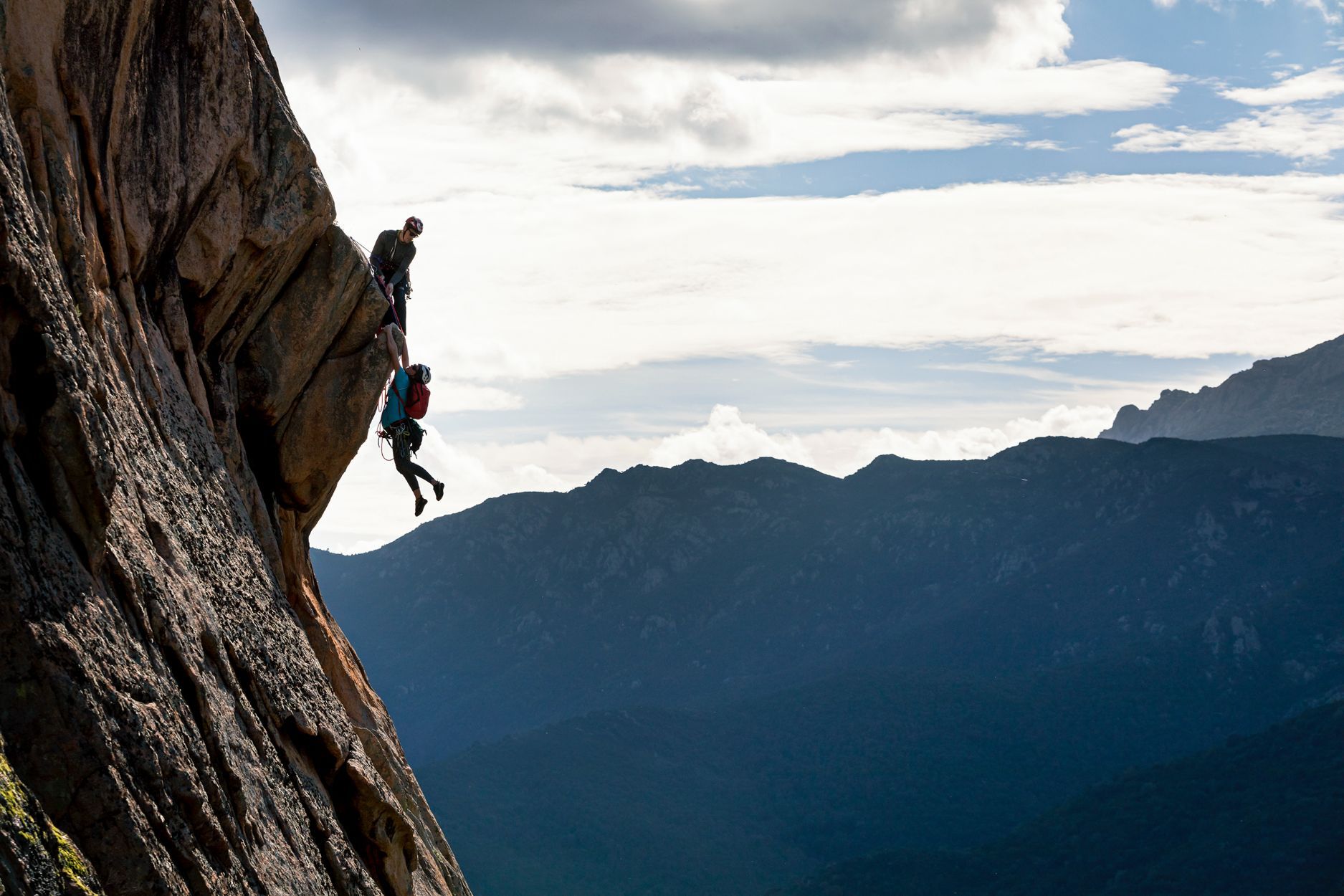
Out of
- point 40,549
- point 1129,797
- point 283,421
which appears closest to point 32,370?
point 40,549

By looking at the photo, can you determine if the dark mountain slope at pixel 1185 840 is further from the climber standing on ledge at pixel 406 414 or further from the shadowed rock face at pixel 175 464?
the shadowed rock face at pixel 175 464

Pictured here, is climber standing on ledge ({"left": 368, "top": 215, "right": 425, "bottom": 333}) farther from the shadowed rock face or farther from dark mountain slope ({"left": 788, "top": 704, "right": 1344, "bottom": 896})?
dark mountain slope ({"left": 788, "top": 704, "right": 1344, "bottom": 896})

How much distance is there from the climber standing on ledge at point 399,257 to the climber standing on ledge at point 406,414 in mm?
694

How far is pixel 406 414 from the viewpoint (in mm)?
19891

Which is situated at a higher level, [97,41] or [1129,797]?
[97,41]

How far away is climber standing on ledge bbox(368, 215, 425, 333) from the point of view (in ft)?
63.2

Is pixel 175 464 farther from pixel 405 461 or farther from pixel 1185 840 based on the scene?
pixel 1185 840

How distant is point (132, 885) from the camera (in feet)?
29.8

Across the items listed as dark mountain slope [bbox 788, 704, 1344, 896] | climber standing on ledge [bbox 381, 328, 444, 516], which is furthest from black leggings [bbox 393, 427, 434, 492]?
dark mountain slope [bbox 788, 704, 1344, 896]

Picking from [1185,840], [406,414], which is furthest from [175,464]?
[1185,840]

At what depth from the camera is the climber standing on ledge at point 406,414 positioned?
1953 cm

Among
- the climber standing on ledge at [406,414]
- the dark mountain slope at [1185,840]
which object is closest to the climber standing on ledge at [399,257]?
the climber standing on ledge at [406,414]

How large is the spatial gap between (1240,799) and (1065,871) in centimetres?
1855

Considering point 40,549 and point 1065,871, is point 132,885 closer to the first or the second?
point 40,549
